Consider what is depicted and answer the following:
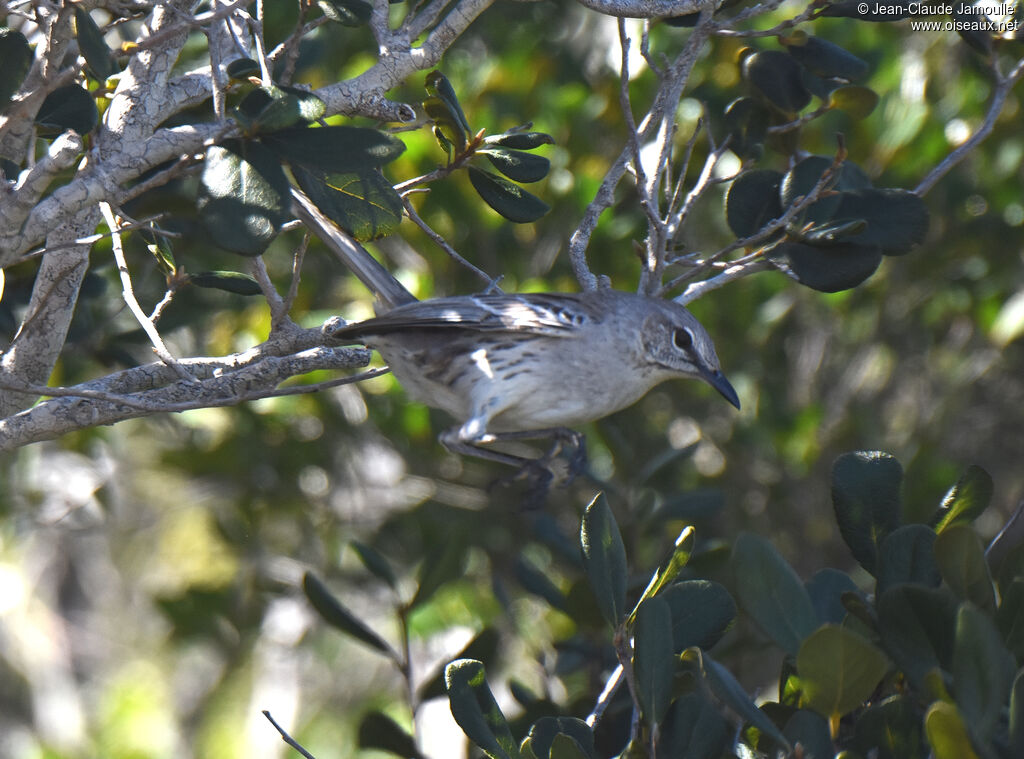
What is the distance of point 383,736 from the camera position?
9.77 feet

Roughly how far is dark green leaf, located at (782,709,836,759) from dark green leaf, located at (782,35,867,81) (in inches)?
75.9

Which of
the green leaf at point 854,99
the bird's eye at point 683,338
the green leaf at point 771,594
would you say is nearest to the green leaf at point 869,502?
the green leaf at point 771,594

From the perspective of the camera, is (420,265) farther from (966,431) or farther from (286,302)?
(966,431)


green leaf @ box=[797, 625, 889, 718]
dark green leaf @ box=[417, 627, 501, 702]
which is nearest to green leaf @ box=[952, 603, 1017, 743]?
green leaf @ box=[797, 625, 889, 718]

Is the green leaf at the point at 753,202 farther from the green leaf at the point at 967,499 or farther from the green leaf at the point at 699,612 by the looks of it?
the green leaf at the point at 699,612

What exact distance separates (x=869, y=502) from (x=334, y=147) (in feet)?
4.63

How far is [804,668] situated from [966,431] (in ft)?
16.7

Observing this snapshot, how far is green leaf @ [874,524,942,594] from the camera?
209 cm

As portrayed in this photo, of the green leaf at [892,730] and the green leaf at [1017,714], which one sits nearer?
the green leaf at [1017,714]

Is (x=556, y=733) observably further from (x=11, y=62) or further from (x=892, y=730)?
(x=11, y=62)

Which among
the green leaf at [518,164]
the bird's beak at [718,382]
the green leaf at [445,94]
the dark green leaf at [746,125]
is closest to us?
the green leaf at [445,94]

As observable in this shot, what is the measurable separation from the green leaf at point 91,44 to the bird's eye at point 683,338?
1960 millimetres

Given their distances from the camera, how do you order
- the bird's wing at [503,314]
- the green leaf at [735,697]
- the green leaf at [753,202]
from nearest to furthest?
1. the green leaf at [735,697]
2. the green leaf at [753,202]
3. the bird's wing at [503,314]

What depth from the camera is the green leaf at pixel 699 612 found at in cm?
223
